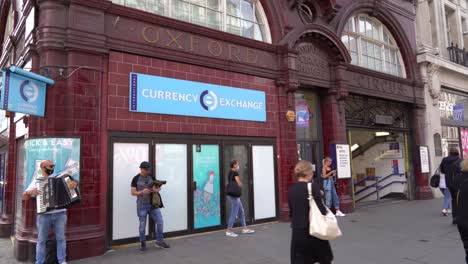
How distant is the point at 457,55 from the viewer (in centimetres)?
→ 1627

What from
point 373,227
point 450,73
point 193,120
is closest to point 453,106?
point 450,73

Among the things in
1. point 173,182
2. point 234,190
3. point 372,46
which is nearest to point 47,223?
→ point 173,182

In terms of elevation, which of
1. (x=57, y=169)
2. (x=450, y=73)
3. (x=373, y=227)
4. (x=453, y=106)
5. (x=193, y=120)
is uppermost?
(x=450, y=73)

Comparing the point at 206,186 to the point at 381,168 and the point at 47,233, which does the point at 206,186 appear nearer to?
the point at 47,233

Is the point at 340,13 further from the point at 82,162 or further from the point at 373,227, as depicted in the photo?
the point at 82,162

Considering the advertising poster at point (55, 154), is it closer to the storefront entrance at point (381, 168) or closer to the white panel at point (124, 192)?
the white panel at point (124, 192)

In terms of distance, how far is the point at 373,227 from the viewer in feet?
26.5

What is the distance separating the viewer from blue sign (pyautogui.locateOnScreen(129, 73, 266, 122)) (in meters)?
6.96

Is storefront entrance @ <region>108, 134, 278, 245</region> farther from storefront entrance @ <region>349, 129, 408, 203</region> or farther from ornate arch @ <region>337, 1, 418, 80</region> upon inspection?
storefront entrance @ <region>349, 129, 408, 203</region>

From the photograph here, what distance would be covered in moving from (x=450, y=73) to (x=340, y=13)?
788cm

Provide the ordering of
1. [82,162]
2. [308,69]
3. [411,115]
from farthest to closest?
[411,115]
[308,69]
[82,162]

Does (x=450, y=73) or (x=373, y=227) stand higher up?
(x=450, y=73)

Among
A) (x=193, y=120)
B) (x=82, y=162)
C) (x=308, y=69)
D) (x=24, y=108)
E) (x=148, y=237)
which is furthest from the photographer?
(x=308, y=69)

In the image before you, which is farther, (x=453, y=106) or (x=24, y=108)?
(x=453, y=106)
